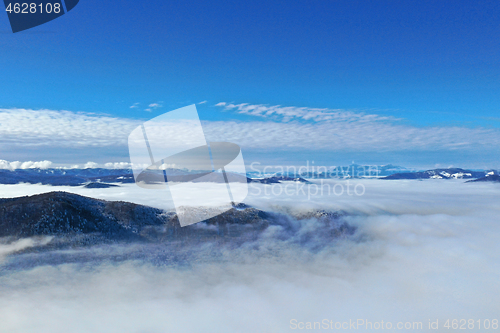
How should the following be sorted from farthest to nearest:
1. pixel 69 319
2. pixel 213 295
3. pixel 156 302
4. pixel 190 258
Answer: pixel 190 258 → pixel 213 295 → pixel 156 302 → pixel 69 319

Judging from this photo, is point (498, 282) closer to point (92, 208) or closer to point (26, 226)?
point (92, 208)

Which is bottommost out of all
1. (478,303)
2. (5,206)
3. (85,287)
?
(478,303)

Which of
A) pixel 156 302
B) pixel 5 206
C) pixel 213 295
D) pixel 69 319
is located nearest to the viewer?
pixel 69 319

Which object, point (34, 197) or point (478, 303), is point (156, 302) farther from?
point (478, 303)

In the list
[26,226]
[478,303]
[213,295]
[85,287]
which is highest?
[26,226]

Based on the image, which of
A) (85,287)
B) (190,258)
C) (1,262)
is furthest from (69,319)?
(190,258)

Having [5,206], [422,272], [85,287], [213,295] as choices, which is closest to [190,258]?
[213,295]

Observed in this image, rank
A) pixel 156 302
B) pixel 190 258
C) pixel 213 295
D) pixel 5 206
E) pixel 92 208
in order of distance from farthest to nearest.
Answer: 1. pixel 190 258
2. pixel 92 208
3. pixel 5 206
4. pixel 213 295
5. pixel 156 302

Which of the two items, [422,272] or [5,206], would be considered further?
[422,272]

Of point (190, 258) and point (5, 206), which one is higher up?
point (5, 206)
